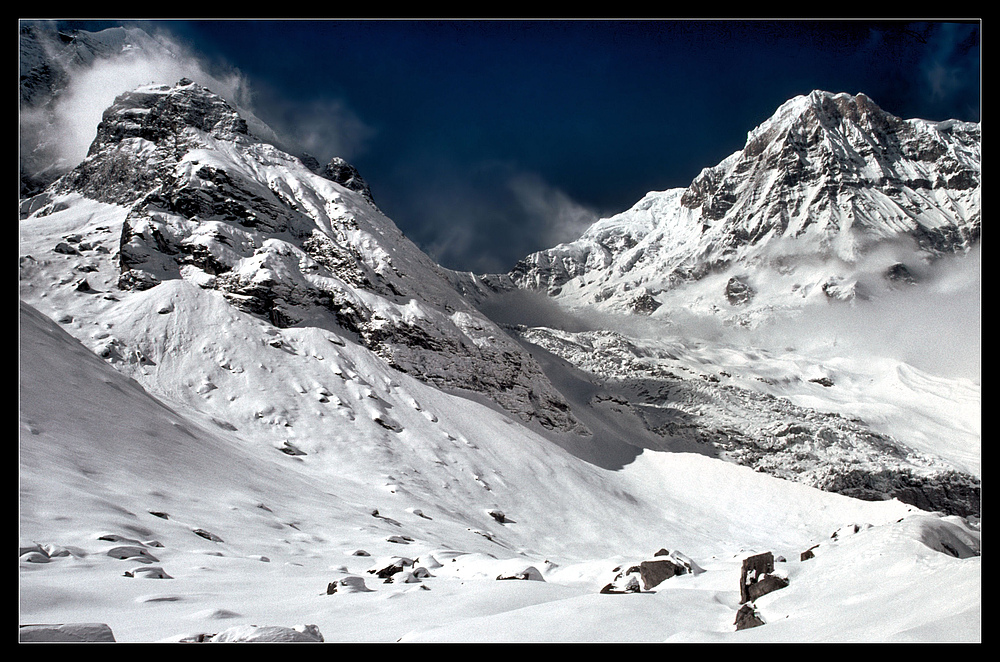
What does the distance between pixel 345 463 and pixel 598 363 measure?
6637 centimetres

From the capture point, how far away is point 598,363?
100938 mm

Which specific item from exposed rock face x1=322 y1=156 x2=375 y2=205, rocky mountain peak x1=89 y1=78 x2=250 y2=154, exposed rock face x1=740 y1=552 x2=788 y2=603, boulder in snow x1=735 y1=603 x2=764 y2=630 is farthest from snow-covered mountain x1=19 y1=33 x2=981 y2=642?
exposed rock face x1=322 y1=156 x2=375 y2=205

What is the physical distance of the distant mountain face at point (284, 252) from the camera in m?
60.2

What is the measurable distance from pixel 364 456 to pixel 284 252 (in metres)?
32.2


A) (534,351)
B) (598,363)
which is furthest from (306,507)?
(598,363)

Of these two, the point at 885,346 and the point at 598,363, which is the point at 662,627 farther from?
the point at 885,346

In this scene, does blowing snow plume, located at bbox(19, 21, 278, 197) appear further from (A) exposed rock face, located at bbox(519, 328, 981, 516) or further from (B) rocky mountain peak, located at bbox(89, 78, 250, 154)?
(A) exposed rock face, located at bbox(519, 328, 981, 516)

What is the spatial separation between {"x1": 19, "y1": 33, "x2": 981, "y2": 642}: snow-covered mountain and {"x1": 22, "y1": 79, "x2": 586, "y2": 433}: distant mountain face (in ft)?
1.12

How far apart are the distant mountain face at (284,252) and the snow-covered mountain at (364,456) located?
34cm

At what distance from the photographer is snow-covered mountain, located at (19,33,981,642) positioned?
8062 millimetres

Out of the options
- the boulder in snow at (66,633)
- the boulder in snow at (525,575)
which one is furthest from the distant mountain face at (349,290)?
the boulder in snow at (66,633)

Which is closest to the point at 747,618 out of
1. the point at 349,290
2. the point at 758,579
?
the point at 758,579

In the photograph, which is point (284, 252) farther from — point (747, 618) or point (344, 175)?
point (344, 175)

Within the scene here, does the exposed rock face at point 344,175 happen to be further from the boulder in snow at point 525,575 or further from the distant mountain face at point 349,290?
the boulder in snow at point 525,575
